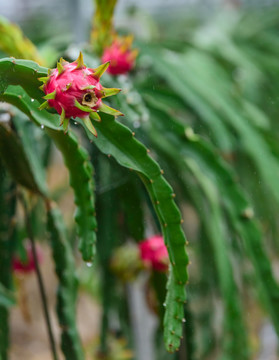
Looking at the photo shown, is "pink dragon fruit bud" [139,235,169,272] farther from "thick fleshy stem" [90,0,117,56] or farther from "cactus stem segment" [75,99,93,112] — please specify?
"cactus stem segment" [75,99,93,112]

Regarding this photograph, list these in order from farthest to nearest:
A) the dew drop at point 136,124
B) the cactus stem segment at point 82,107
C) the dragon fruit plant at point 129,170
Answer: the dew drop at point 136,124, the dragon fruit plant at point 129,170, the cactus stem segment at point 82,107

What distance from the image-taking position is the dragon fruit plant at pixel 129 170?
52 centimetres

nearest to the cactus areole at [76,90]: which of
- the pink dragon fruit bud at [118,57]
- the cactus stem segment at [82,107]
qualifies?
the cactus stem segment at [82,107]

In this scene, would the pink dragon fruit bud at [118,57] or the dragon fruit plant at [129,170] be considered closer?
the dragon fruit plant at [129,170]

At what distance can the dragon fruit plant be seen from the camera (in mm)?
523

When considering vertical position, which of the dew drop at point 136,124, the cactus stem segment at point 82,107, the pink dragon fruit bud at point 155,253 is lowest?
the cactus stem segment at point 82,107

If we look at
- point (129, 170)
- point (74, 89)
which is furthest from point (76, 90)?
point (129, 170)

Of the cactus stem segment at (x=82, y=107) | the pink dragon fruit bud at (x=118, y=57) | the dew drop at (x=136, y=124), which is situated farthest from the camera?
the pink dragon fruit bud at (x=118, y=57)

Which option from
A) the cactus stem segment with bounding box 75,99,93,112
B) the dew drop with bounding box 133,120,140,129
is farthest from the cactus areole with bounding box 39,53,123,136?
the dew drop with bounding box 133,120,140,129

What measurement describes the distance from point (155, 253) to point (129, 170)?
7.4 inches

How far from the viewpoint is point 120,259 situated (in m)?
1.25

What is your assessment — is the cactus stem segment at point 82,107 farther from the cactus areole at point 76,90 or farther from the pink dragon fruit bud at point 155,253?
the pink dragon fruit bud at point 155,253

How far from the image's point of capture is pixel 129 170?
32.1 inches

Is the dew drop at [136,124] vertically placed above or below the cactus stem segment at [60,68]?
above
